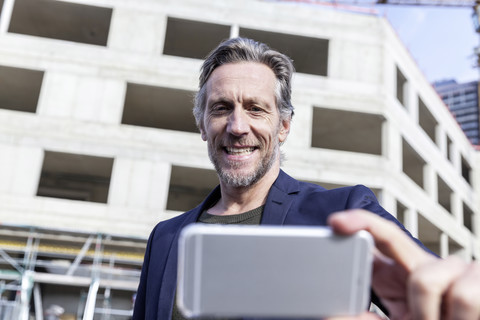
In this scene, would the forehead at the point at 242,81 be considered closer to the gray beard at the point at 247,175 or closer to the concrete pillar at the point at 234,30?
the gray beard at the point at 247,175

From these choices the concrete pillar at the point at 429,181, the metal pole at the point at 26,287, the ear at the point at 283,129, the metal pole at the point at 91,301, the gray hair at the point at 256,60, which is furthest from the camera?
the concrete pillar at the point at 429,181

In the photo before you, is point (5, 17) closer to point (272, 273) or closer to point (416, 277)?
point (272, 273)

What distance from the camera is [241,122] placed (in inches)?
85.9

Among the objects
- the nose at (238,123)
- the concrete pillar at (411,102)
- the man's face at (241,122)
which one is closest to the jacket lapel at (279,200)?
the man's face at (241,122)

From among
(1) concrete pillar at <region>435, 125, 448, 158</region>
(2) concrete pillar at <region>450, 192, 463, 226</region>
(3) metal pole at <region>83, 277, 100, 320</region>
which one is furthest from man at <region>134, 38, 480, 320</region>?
(2) concrete pillar at <region>450, 192, 463, 226</region>

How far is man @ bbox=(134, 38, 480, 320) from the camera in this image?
6.64 feet

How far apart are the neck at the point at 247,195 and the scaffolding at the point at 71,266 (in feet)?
43.9

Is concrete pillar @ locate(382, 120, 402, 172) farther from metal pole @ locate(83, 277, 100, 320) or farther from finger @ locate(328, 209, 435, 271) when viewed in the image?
finger @ locate(328, 209, 435, 271)

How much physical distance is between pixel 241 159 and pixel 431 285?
1.55 m

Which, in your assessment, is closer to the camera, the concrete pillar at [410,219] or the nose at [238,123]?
the nose at [238,123]

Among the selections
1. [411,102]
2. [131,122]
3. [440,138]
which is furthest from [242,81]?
[440,138]

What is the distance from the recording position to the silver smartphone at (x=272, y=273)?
2.41ft

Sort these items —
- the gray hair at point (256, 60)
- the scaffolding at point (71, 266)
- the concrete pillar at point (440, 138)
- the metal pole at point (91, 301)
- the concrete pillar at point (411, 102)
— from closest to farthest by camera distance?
the gray hair at point (256, 60), the metal pole at point (91, 301), the scaffolding at point (71, 266), the concrete pillar at point (411, 102), the concrete pillar at point (440, 138)

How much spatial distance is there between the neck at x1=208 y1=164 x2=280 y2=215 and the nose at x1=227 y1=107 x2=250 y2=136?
27 cm
